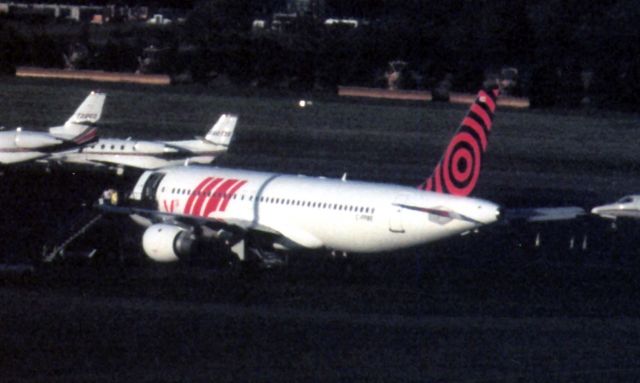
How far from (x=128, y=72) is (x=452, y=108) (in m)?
36.6

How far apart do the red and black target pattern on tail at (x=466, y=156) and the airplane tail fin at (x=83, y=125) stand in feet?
107

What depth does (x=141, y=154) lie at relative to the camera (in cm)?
7244

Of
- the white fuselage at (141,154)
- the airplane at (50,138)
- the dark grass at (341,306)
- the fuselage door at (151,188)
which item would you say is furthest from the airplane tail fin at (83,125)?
the fuselage door at (151,188)

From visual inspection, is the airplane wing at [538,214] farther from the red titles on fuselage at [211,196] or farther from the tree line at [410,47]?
the tree line at [410,47]

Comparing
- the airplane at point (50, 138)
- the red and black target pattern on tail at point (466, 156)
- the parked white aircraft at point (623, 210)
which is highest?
the red and black target pattern on tail at point (466, 156)

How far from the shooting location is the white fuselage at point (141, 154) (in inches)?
2847

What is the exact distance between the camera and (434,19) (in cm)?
15100

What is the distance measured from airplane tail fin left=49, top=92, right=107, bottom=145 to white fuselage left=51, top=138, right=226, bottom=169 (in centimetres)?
69

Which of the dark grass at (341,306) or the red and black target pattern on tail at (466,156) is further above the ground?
the red and black target pattern on tail at (466,156)

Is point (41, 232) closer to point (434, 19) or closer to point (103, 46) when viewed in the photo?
point (103, 46)

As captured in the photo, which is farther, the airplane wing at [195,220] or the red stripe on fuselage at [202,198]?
the red stripe on fuselage at [202,198]

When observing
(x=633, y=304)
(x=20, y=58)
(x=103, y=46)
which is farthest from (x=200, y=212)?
(x=103, y=46)

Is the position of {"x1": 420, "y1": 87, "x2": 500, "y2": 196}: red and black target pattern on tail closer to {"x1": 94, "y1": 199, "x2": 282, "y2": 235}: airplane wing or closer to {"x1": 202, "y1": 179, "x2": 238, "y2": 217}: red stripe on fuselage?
{"x1": 94, "y1": 199, "x2": 282, "y2": 235}: airplane wing

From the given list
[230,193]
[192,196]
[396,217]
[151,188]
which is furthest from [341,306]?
[151,188]
